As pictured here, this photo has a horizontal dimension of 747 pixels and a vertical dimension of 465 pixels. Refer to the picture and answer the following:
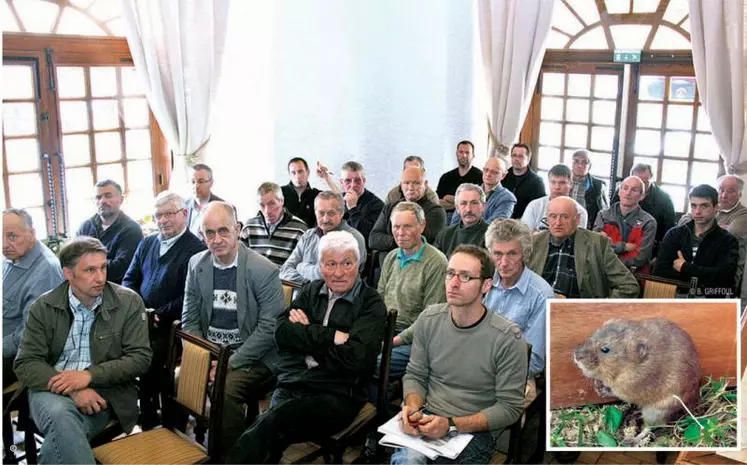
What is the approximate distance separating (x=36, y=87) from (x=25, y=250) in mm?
2119

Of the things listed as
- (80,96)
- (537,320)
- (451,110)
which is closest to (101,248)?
(537,320)

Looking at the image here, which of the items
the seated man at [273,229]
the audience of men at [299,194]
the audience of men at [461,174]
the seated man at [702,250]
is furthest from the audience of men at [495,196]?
the seated man at [273,229]

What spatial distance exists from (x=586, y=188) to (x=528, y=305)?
269cm

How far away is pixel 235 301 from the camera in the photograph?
324 centimetres

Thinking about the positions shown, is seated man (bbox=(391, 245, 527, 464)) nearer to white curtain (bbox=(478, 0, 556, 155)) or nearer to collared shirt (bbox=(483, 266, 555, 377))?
collared shirt (bbox=(483, 266, 555, 377))

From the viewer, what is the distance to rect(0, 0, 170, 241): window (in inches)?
190

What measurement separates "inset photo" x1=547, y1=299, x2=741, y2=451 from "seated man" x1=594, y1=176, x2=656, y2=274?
2868 mm

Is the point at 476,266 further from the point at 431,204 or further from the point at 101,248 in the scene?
the point at 431,204

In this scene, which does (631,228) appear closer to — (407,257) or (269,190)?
(407,257)

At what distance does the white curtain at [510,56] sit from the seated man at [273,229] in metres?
2.80

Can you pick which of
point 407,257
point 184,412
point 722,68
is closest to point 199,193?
point 407,257

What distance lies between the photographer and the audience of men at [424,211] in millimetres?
4523

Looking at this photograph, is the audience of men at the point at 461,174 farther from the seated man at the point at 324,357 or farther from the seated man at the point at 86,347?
the seated man at the point at 86,347

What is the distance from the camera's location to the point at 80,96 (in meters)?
5.20
